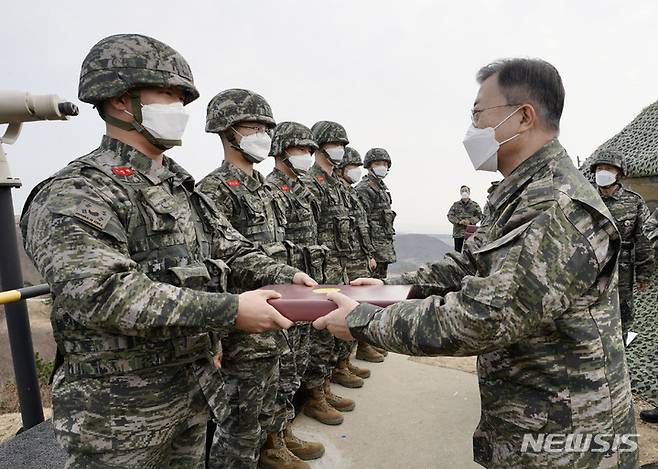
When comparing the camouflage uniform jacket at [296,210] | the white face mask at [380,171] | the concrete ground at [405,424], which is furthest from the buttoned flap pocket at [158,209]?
the white face mask at [380,171]

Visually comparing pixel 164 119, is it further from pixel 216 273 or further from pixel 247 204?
pixel 247 204

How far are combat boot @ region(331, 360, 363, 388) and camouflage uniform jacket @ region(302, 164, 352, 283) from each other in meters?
1.06

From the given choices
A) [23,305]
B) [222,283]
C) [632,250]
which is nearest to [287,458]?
[222,283]

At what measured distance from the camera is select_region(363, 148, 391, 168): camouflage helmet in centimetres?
761

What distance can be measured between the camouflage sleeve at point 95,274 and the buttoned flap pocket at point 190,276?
0.17 m

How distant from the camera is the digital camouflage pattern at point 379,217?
24.8ft

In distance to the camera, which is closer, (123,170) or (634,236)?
(123,170)

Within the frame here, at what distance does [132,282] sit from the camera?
1.62 metres

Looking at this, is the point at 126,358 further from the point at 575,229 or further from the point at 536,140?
the point at 536,140

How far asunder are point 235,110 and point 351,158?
12.1ft

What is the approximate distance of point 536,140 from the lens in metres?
1.86

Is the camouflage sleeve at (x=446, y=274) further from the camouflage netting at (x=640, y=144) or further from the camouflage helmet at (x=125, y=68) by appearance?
the camouflage netting at (x=640, y=144)

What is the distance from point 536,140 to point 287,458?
2.89 meters

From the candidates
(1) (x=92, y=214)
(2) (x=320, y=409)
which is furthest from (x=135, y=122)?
(2) (x=320, y=409)
